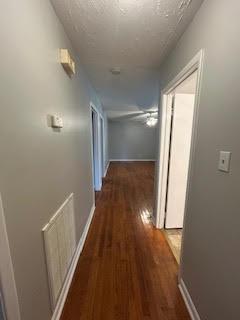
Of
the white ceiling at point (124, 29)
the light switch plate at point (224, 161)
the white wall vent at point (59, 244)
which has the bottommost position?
the white wall vent at point (59, 244)

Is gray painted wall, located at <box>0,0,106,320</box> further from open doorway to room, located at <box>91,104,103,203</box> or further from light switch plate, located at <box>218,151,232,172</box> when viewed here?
open doorway to room, located at <box>91,104,103,203</box>

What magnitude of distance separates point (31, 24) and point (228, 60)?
3.59ft

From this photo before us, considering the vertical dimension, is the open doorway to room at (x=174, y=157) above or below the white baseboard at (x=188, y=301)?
above

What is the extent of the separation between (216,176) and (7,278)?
3.86 feet

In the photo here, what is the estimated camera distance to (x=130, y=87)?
3068 millimetres

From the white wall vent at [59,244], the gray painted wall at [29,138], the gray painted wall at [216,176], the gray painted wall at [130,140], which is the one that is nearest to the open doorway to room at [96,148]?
the white wall vent at [59,244]

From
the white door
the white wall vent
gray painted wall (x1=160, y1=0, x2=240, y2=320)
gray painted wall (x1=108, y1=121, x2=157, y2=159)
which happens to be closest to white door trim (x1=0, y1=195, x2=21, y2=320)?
the white wall vent

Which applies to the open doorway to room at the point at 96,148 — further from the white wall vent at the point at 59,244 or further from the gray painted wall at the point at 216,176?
the gray painted wall at the point at 216,176

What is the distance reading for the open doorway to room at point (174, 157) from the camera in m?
2.08

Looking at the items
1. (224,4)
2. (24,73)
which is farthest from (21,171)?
(224,4)

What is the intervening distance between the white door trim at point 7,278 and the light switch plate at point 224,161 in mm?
1093

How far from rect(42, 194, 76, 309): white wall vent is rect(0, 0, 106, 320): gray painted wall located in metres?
0.05

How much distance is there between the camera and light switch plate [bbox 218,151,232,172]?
87cm

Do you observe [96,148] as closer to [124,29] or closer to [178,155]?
[178,155]
